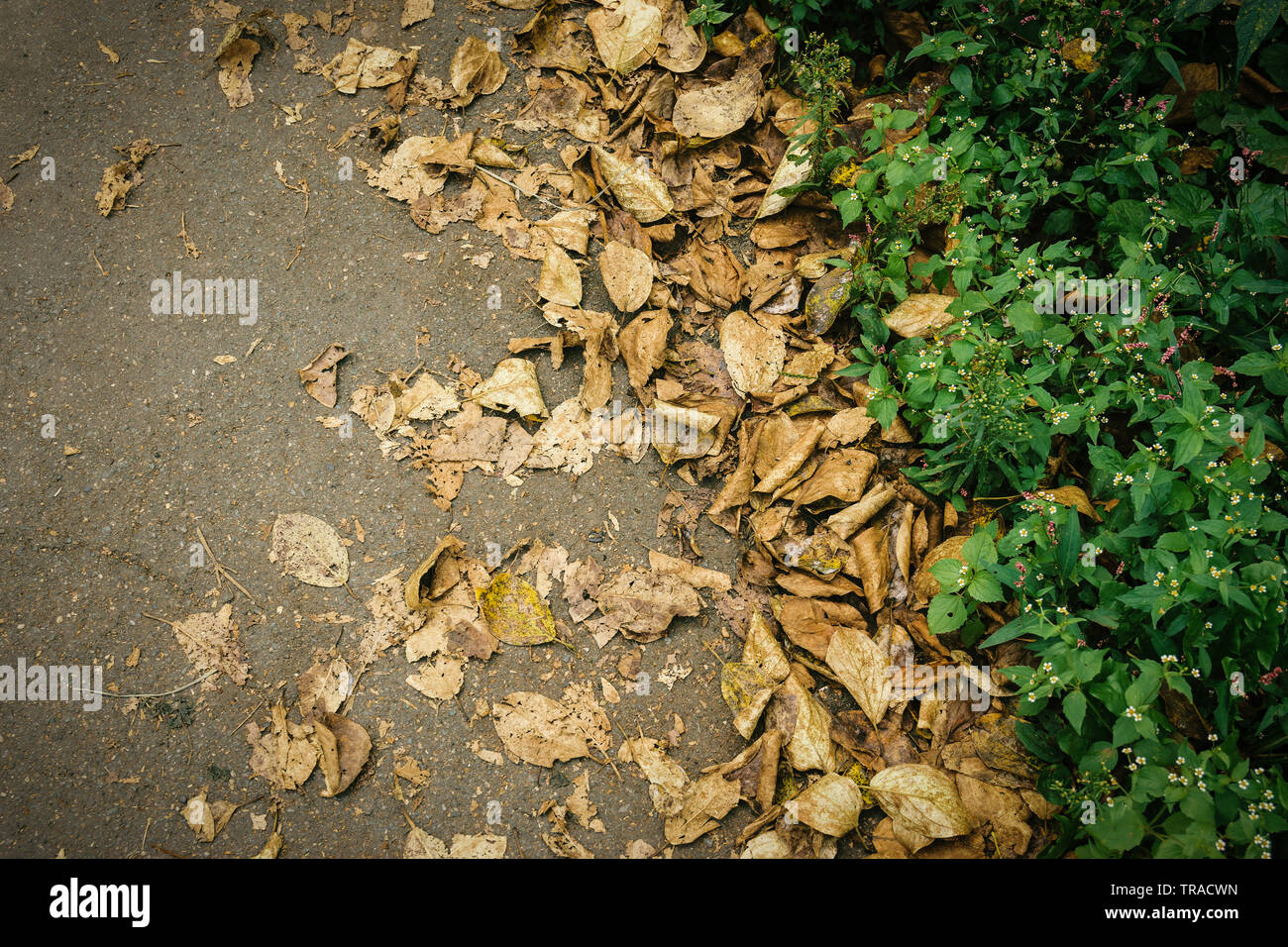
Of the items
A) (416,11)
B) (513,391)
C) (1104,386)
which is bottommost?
(513,391)

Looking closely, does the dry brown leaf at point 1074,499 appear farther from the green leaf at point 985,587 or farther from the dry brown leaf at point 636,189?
the dry brown leaf at point 636,189

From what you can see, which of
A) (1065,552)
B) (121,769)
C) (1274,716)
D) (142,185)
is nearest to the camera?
(1274,716)

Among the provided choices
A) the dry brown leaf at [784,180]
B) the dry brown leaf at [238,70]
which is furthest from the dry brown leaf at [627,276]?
the dry brown leaf at [238,70]

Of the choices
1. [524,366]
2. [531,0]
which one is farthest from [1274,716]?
[531,0]

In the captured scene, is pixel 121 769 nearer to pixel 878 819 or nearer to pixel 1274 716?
pixel 878 819

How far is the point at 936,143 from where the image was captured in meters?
2.84

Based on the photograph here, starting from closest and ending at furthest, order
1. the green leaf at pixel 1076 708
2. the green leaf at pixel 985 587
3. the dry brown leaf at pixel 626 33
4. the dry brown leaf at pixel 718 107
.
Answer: the green leaf at pixel 1076 708 < the green leaf at pixel 985 587 < the dry brown leaf at pixel 718 107 < the dry brown leaf at pixel 626 33

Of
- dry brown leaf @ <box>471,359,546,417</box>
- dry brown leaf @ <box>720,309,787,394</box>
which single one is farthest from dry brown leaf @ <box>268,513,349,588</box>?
dry brown leaf @ <box>720,309,787,394</box>

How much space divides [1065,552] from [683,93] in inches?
91.9

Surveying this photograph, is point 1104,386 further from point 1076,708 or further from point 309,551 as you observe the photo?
point 309,551

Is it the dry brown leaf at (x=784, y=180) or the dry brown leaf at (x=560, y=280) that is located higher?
the dry brown leaf at (x=784, y=180)

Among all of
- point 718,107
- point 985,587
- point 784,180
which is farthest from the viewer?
point 718,107

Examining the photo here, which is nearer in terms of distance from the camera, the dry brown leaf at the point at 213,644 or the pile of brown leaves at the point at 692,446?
the pile of brown leaves at the point at 692,446

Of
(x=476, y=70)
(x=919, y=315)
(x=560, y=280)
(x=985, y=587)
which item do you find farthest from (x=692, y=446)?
(x=476, y=70)
